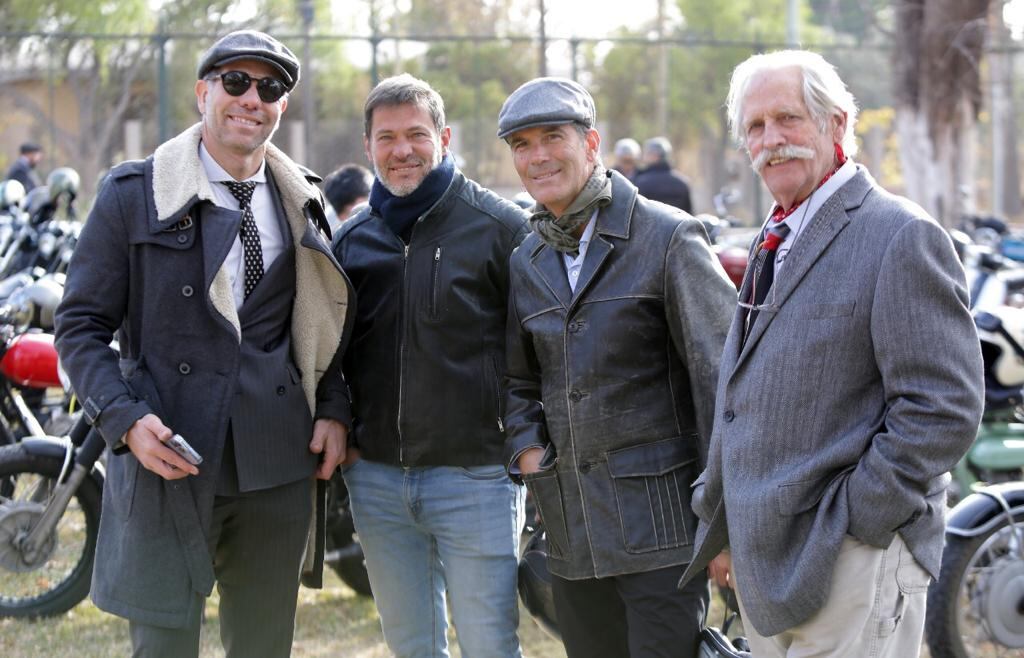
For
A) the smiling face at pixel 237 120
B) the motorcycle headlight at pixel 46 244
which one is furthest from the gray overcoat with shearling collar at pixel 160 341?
the motorcycle headlight at pixel 46 244

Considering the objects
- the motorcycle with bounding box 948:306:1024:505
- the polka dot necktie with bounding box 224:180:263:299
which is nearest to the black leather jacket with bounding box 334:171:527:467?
the polka dot necktie with bounding box 224:180:263:299

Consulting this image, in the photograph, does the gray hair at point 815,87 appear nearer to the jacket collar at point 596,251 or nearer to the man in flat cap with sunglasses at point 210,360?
the jacket collar at point 596,251

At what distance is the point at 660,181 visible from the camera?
1174cm

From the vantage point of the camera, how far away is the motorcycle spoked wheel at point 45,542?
497cm

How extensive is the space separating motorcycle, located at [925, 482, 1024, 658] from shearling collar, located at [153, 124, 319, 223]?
2380mm

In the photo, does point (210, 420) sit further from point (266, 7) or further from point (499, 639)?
point (266, 7)

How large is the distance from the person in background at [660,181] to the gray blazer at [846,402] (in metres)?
9.09

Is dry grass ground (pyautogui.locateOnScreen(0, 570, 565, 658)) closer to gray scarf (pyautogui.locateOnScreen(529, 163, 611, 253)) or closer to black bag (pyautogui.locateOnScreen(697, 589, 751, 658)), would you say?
black bag (pyautogui.locateOnScreen(697, 589, 751, 658))

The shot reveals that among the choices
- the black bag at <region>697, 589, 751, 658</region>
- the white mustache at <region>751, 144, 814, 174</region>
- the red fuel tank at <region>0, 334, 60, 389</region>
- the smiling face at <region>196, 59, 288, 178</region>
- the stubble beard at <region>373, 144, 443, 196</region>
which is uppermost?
the smiling face at <region>196, 59, 288, 178</region>

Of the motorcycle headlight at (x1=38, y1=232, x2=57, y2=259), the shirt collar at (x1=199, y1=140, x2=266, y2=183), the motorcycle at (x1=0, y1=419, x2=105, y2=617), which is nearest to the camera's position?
the shirt collar at (x1=199, y1=140, x2=266, y2=183)

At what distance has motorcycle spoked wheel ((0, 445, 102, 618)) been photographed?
4973mm

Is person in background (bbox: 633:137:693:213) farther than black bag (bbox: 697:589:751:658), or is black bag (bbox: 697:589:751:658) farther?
person in background (bbox: 633:137:693:213)

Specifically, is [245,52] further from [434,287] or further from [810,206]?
[810,206]

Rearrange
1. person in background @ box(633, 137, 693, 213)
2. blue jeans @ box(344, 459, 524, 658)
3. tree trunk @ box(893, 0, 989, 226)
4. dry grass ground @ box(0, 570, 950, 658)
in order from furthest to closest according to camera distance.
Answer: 1. person in background @ box(633, 137, 693, 213)
2. tree trunk @ box(893, 0, 989, 226)
3. dry grass ground @ box(0, 570, 950, 658)
4. blue jeans @ box(344, 459, 524, 658)
